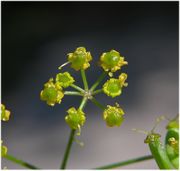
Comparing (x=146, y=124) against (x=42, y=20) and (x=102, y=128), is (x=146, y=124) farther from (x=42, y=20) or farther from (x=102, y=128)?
(x=42, y=20)

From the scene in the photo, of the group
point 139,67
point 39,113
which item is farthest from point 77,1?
point 39,113

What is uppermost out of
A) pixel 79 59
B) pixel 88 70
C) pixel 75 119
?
pixel 79 59

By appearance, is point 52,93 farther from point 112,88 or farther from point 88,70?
point 88,70

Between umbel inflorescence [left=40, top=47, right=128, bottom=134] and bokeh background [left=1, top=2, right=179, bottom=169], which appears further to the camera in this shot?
bokeh background [left=1, top=2, right=179, bottom=169]

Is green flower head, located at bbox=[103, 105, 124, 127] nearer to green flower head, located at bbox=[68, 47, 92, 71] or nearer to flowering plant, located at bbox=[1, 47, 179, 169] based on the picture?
flowering plant, located at bbox=[1, 47, 179, 169]

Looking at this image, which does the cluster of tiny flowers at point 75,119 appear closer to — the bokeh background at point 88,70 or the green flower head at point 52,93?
the green flower head at point 52,93

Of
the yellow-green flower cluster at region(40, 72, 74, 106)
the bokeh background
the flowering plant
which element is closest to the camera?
the flowering plant

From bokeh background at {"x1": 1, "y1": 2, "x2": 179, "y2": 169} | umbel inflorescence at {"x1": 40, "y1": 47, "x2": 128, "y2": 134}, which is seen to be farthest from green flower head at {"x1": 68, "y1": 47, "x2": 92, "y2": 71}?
bokeh background at {"x1": 1, "y1": 2, "x2": 179, "y2": 169}

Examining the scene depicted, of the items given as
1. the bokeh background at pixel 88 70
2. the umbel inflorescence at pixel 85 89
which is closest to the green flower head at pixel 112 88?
the umbel inflorescence at pixel 85 89

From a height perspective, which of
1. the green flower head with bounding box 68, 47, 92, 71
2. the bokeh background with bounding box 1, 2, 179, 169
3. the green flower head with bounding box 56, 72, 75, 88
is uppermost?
the green flower head with bounding box 68, 47, 92, 71

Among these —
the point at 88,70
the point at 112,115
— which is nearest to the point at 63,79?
the point at 112,115
